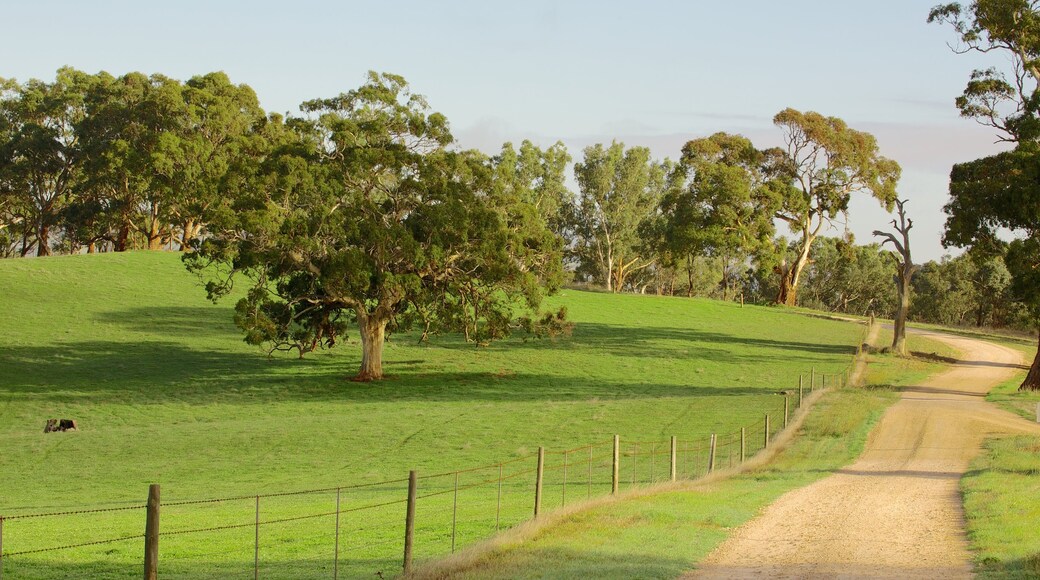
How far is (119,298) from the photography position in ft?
226

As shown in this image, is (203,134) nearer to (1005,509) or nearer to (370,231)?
(370,231)

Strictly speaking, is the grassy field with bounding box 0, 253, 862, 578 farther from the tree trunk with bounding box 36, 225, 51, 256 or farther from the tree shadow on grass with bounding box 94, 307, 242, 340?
the tree trunk with bounding box 36, 225, 51, 256

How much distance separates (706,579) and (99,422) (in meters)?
31.8

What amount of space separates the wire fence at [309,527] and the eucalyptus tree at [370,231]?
1792 cm

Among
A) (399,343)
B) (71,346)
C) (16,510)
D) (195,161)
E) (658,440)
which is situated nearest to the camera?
(16,510)

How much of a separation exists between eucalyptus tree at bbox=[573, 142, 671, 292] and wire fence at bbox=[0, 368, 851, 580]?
86.3 m

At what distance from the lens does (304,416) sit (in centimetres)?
4041

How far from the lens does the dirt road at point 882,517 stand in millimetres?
14555

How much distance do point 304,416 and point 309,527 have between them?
20751 millimetres

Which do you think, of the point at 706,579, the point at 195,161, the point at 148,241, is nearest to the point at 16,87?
the point at 148,241

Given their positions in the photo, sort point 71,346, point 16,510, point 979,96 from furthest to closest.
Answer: point 71,346
point 979,96
point 16,510

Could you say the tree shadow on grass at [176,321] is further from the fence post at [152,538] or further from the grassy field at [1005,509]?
the fence post at [152,538]

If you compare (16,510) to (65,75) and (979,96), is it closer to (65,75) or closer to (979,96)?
(979,96)

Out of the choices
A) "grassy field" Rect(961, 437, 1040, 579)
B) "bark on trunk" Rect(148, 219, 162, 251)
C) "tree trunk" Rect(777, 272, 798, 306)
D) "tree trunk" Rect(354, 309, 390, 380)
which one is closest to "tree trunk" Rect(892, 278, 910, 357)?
"tree trunk" Rect(354, 309, 390, 380)
